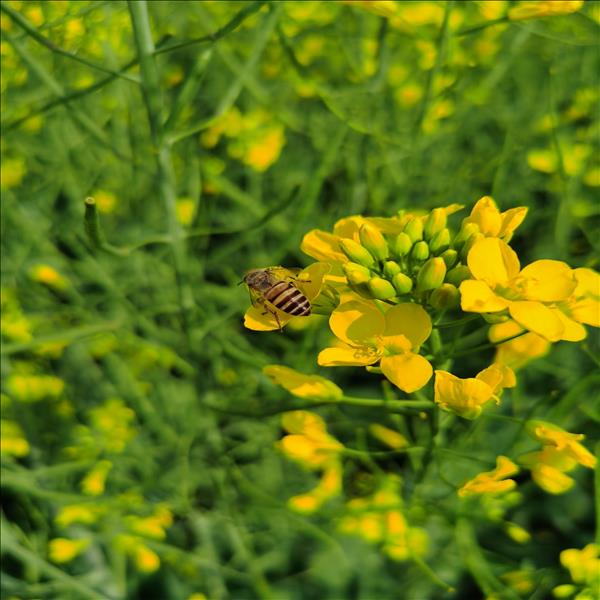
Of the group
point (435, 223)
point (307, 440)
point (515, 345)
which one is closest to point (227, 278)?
point (307, 440)

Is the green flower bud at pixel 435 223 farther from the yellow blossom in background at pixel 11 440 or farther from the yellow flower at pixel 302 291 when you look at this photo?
the yellow blossom in background at pixel 11 440

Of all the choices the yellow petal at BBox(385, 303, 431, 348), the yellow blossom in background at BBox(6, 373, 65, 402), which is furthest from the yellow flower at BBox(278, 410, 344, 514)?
the yellow blossom in background at BBox(6, 373, 65, 402)

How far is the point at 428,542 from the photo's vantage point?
1581mm

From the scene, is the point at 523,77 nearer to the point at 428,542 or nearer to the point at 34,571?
the point at 428,542

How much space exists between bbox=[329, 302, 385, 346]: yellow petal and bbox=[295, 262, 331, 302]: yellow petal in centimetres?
5

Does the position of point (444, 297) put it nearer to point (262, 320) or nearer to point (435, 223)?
point (435, 223)

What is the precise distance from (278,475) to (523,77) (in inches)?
53.4

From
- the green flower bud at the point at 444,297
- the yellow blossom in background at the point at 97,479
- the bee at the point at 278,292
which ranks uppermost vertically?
the green flower bud at the point at 444,297

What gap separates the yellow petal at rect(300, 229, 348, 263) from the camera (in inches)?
34.8

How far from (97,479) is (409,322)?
1.01 meters

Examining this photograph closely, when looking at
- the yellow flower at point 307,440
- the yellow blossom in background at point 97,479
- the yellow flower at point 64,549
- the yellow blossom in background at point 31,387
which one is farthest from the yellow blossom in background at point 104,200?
the yellow flower at point 307,440

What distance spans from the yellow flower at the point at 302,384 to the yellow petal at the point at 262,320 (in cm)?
7

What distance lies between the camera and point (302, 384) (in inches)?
38.5

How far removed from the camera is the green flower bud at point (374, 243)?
0.86m
